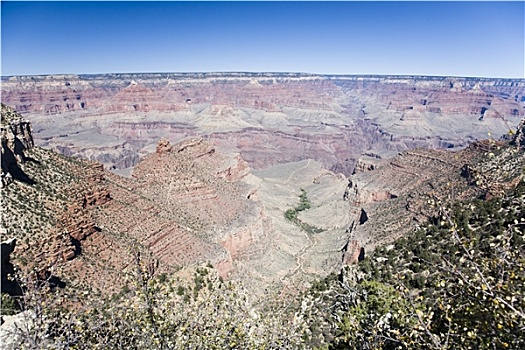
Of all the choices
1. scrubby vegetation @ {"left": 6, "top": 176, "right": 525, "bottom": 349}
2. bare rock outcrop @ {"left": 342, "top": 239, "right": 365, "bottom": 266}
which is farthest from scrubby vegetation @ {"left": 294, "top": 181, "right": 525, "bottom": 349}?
bare rock outcrop @ {"left": 342, "top": 239, "right": 365, "bottom": 266}

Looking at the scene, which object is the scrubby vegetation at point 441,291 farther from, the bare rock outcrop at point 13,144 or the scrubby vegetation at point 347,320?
the bare rock outcrop at point 13,144

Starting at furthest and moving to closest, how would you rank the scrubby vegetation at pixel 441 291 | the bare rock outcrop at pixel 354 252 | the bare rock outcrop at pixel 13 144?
the bare rock outcrop at pixel 354 252
the bare rock outcrop at pixel 13 144
the scrubby vegetation at pixel 441 291

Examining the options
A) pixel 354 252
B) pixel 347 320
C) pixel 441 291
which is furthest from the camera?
pixel 354 252

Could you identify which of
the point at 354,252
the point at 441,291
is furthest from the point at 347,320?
the point at 354,252

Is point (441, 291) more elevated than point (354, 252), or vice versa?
point (441, 291)

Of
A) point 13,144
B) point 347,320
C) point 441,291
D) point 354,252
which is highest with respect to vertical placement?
point 441,291

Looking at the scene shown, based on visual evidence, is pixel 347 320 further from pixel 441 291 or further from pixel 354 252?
pixel 354 252

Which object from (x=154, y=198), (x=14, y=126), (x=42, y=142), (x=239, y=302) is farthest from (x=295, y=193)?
(x=42, y=142)

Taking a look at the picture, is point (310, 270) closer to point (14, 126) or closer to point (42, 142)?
point (14, 126)

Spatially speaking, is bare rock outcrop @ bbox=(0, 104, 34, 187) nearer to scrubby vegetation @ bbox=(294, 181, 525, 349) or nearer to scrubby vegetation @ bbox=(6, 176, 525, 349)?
scrubby vegetation @ bbox=(6, 176, 525, 349)

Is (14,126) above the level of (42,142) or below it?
above

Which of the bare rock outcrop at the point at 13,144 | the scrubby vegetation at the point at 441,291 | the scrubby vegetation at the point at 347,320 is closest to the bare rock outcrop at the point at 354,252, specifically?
the scrubby vegetation at the point at 441,291
